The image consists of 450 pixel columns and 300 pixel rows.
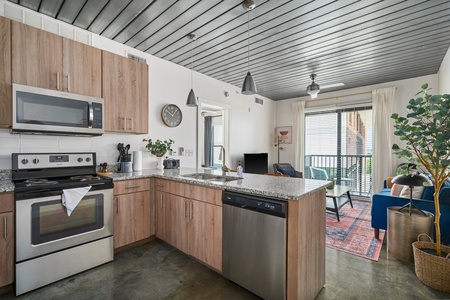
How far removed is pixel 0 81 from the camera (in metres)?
1.92

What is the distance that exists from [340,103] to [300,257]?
4878 mm

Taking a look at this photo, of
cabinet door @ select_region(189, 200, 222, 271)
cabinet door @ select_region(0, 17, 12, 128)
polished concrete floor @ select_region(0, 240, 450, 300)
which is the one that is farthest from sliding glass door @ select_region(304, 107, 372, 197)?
cabinet door @ select_region(0, 17, 12, 128)

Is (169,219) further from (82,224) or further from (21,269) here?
(21,269)

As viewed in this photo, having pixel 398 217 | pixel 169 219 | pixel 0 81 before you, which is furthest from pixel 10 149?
pixel 398 217

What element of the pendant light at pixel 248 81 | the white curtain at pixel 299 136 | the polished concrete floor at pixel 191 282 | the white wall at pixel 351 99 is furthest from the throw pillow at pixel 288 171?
the pendant light at pixel 248 81

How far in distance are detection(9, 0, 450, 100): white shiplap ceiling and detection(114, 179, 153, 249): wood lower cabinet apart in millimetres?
1939

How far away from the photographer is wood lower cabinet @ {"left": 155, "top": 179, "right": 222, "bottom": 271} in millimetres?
2061

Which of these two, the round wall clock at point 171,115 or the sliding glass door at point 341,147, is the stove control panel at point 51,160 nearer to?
the round wall clock at point 171,115

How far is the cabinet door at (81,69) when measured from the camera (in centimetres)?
231

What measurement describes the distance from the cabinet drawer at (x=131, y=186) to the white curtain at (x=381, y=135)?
479 cm

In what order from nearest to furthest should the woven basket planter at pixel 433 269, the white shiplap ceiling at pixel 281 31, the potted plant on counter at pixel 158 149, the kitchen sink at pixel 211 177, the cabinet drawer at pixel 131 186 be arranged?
the woven basket planter at pixel 433 269
the white shiplap ceiling at pixel 281 31
the cabinet drawer at pixel 131 186
the kitchen sink at pixel 211 177
the potted plant on counter at pixel 158 149

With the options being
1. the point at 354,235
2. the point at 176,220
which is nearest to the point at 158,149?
the point at 176,220

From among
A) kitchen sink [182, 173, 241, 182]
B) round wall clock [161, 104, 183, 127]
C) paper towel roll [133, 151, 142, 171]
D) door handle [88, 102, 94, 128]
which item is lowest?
kitchen sink [182, 173, 241, 182]

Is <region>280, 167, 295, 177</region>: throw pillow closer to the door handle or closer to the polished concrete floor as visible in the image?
the polished concrete floor
